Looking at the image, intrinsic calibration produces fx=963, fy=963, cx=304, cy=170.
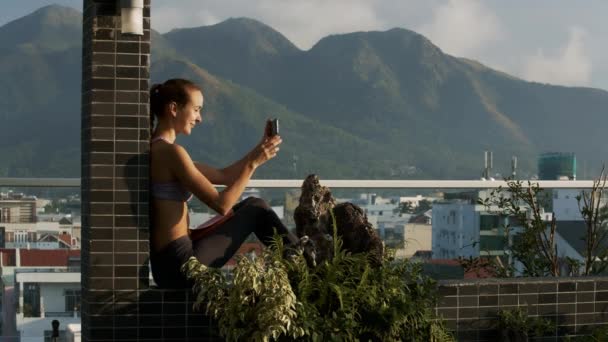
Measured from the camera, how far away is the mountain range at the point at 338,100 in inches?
1581

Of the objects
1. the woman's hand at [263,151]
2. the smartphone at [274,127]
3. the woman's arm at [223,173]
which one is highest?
the smartphone at [274,127]

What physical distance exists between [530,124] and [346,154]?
15.7m

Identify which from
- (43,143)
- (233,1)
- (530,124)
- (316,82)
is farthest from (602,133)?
(43,143)

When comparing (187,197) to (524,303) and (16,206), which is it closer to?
(524,303)

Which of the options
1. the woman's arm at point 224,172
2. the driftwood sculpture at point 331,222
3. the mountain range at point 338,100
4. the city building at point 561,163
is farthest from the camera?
the mountain range at point 338,100

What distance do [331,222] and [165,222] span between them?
578mm

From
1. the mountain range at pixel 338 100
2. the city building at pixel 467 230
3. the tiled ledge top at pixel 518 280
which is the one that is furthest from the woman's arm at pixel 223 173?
the mountain range at pixel 338 100

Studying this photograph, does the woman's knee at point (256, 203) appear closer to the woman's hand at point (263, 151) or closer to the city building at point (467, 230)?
the woman's hand at point (263, 151)

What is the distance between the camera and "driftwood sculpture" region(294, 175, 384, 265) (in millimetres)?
3213

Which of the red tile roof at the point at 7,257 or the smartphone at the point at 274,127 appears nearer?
the smartphone at the point at 274,127

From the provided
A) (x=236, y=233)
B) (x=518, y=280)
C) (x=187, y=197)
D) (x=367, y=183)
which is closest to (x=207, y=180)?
(x=187, y=197)

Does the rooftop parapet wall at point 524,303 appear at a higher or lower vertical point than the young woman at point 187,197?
lower

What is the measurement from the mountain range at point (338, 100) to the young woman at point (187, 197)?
30.6 meters

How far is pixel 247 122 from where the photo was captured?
41.2 metres
